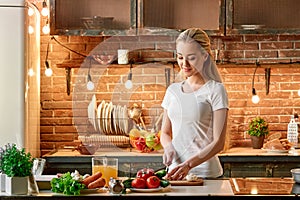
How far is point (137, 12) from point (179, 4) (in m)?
0.34

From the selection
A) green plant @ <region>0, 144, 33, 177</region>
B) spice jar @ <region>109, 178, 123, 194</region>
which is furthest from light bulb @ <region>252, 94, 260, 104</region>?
green plant @ <region>0, 144, 33, 177</region>

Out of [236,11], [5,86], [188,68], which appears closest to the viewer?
[188,68]

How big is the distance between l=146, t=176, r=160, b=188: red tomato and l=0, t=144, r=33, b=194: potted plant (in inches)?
22.1

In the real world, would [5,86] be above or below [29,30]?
below

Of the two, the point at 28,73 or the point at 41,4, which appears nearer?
the point at 28,73

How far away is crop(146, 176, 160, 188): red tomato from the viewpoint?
11.2 feet

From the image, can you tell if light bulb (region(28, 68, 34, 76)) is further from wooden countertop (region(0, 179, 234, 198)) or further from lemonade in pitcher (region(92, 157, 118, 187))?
wooden countertop (region(0, 179, 234, 198))

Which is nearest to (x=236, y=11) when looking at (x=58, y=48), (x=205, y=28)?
(x=205, y=28)

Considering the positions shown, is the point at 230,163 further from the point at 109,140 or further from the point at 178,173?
the point at 178,173

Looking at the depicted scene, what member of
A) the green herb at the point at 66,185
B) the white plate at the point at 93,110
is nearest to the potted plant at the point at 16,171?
the green herb at the point at 66,185

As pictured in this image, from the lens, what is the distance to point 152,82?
5781 millimetres

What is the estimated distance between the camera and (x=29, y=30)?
5129 mm

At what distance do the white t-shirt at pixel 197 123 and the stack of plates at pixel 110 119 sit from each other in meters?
1.41

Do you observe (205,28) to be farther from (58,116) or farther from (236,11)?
(58,116)
